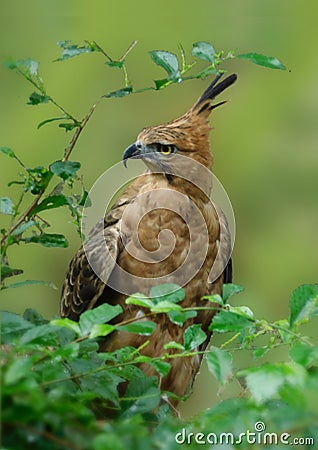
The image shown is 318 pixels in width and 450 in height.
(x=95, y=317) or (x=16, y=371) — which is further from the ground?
(x=95, y=317)

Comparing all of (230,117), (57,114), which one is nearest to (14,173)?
(57,114)

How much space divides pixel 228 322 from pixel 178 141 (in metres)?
1.57

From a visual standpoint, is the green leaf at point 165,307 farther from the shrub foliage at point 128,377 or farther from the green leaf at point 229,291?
the green leaf at point 229,291

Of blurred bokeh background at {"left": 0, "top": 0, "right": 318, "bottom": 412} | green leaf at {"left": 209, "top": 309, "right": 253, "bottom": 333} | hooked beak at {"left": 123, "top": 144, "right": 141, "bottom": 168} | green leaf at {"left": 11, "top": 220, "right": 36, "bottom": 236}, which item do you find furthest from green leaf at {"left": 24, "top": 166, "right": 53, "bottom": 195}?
blurred bokeh background at {"left": 0, "top": 0, "right": 318, "bottom": 412}

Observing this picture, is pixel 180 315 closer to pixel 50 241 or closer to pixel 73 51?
pixel 50 241

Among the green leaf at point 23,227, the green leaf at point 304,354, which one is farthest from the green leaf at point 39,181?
the green leaf at point 304,354

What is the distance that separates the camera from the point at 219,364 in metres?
1.46

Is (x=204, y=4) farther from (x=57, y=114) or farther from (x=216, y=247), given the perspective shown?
(x=216, y=247)

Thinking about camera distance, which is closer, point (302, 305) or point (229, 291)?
point (302, 305)

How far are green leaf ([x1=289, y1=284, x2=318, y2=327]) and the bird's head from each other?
145 cm

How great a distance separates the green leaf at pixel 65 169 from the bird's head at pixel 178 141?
999mm

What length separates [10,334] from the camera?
153 cm

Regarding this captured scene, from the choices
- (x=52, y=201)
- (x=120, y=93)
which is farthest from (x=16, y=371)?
(x=120, y=93)

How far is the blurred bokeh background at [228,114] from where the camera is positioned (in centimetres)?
505
